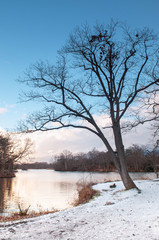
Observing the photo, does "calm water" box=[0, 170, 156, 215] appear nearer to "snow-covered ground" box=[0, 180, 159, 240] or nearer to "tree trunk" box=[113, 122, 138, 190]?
"tree trunk" box=[113, 122, 138, 190]

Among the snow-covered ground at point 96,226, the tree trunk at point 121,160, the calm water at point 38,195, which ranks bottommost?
the calm water at point 38,195

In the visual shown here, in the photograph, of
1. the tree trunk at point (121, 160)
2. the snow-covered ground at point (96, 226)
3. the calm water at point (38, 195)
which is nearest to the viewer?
the snow-covered ground at point (96, 226)

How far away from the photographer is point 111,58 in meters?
10.7

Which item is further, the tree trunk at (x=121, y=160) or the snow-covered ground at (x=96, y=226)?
the tree trunk at (x=121, y=160)

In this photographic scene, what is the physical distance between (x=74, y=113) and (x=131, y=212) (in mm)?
6159

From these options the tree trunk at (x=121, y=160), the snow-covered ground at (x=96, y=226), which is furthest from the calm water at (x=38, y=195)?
the snow-covered ground at (x=96, y=226)

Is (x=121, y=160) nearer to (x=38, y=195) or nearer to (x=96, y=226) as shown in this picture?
(x=96, y=226)

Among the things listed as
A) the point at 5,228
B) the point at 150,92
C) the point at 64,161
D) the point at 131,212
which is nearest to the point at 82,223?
the point at 131,212

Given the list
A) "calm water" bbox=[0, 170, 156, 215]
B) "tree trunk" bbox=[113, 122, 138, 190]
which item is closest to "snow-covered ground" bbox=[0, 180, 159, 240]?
"tree trunk" bbox=[113, 122, 138, 190]

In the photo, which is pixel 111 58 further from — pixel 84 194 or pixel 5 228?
pixel 5 228

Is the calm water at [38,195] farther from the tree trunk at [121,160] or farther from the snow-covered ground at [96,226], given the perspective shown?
the snow-covered ground at [96,226]

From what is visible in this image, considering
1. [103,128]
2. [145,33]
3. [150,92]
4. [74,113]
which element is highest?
[145,33]

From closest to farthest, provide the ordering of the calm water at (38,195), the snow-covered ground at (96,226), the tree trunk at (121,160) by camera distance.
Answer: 1. the snow-covered ground at (96,226)
2. the tree trunk at (121,160)
3. the calm water at (38,195)

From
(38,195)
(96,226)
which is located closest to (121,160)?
(96,226)
